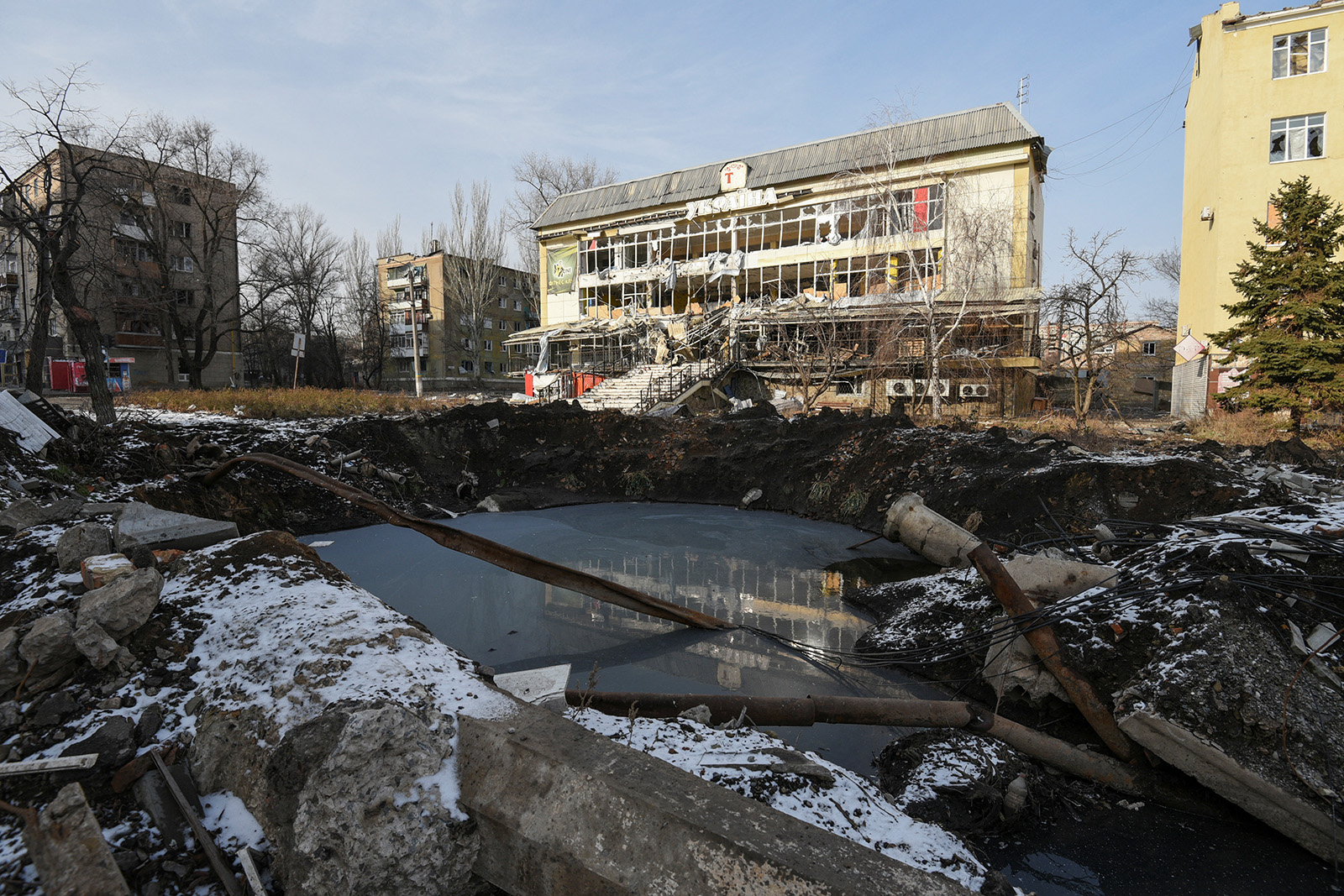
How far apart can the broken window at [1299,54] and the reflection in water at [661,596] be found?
74.3 ft

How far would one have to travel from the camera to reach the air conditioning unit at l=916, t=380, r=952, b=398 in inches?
776

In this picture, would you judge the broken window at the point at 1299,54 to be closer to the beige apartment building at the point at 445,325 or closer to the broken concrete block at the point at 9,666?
the broken concrete block at the point at 9,666

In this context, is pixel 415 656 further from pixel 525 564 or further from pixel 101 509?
pixel 101 509

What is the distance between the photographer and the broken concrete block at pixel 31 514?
452 cm

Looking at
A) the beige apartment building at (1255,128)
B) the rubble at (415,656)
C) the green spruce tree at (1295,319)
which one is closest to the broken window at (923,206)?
the beige apartment building at (1255,128)

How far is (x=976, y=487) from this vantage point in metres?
8.49

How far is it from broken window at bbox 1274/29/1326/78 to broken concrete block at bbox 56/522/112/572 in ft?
97.0

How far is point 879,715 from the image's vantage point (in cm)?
351

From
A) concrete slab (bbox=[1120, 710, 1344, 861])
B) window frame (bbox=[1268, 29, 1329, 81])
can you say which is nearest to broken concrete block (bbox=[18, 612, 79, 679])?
concrete slab (bbox=[1120, 710, 1344, 861])

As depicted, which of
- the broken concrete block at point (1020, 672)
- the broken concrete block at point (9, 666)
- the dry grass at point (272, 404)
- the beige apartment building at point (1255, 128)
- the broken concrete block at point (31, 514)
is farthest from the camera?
the beige apartment building at point (1255, 128)

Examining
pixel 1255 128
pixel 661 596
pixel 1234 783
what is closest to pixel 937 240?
pixel 1255 128

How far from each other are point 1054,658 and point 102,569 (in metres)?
5.62

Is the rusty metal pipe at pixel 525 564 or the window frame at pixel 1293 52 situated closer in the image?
the rusty metal pipe at pixel 525 564

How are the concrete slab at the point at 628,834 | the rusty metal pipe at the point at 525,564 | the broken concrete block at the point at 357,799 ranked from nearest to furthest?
1. the concrete slab at the point at 628,834
2. the broken concrete block at the point at 357,799
3. the rusty metal pipe at the point at 525,564
